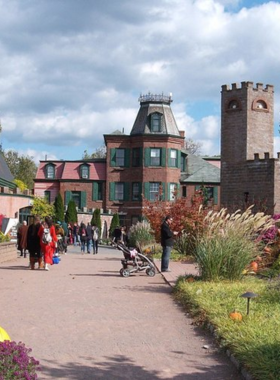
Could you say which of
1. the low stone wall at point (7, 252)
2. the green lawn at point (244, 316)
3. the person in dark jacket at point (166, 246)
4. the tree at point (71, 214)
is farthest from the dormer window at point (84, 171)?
the green lawn at point (244, 316)

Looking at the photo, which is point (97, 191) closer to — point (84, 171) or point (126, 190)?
point (84, 171)

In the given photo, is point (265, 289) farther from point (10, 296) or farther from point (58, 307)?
point (10, 296)

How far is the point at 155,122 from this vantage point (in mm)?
58219

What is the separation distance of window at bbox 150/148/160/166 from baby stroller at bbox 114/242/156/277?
38345mm

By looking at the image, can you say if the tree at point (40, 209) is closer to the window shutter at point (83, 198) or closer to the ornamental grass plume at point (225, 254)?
the window shutter at point (83, 198)

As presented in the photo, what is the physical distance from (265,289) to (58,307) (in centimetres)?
394

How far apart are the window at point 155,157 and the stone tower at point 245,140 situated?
377 inches

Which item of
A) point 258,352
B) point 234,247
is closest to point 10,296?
point 234,247

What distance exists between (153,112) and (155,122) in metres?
1.01

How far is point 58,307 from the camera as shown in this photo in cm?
1183

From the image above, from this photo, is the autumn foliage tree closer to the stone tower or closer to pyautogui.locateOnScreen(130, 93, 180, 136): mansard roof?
the stone tower

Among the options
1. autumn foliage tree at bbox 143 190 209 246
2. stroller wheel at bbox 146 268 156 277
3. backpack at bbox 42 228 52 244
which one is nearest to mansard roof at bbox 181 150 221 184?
autumn foliage tree at bbox 143 190 209 246

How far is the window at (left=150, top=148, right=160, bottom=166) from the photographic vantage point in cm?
5722

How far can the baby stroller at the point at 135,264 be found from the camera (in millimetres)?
18328
